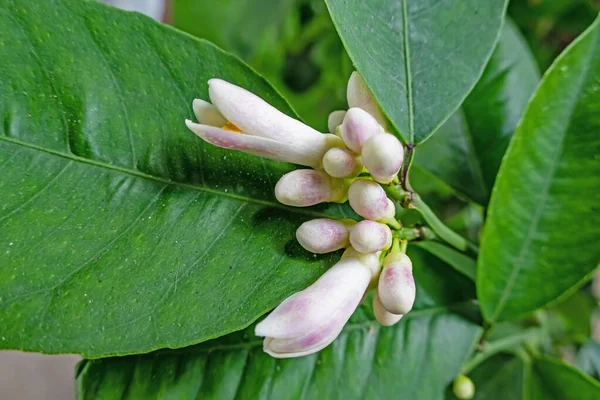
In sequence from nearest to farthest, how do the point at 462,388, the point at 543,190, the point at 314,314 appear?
the point at 314,314, the point at 543,190, the point at 462,388

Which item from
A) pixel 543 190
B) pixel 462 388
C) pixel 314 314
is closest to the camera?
pixel 314 314

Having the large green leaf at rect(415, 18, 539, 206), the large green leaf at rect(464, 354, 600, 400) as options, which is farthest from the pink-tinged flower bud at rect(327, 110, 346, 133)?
the large green leaf at rect(464, 354, 600, 400)

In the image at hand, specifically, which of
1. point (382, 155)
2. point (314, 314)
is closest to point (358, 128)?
point (382, 155)

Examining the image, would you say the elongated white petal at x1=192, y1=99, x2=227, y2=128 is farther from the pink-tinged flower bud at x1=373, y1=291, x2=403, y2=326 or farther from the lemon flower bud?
the pink-tinged flower bud at x1=373, y1=291, x2=403, y2=326

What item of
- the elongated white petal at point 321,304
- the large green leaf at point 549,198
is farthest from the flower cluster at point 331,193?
the large green leaf at point 549,198

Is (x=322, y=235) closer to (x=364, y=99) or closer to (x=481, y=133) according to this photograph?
(x=364, y=99)

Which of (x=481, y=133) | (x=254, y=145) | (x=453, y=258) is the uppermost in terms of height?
(x=254, y=145)

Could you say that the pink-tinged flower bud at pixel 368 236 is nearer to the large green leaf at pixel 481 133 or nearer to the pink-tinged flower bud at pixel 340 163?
the pink-tinged flower bud at pixel 340 163
